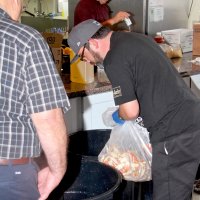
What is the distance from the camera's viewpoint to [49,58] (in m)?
1.10

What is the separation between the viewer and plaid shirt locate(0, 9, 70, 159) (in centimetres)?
105

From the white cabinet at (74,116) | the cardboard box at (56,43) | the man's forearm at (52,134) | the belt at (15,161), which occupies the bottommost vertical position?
the white cabinet at (74,116)

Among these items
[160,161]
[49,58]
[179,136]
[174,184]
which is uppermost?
[49,58]

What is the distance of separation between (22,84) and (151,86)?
2.43 feet

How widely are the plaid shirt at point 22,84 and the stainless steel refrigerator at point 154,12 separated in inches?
91.2

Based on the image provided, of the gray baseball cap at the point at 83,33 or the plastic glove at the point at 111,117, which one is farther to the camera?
the plastic glove at the point at 111,117

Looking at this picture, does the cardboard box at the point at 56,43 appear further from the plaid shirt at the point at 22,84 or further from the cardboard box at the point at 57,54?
the plaid shirt at the point at 22,84

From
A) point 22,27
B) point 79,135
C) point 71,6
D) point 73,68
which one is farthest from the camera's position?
point 71,6

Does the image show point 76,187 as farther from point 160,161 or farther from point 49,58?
point 49,58

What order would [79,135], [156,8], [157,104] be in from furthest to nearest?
[156,8], [79,135], [157,104]

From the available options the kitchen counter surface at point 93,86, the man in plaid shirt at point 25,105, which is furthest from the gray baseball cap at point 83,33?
the man in plaid shirt at point 25,105

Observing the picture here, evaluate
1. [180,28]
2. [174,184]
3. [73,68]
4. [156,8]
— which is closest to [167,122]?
[174,184]

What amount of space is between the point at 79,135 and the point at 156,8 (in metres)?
1.77

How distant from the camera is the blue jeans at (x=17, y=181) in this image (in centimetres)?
112
